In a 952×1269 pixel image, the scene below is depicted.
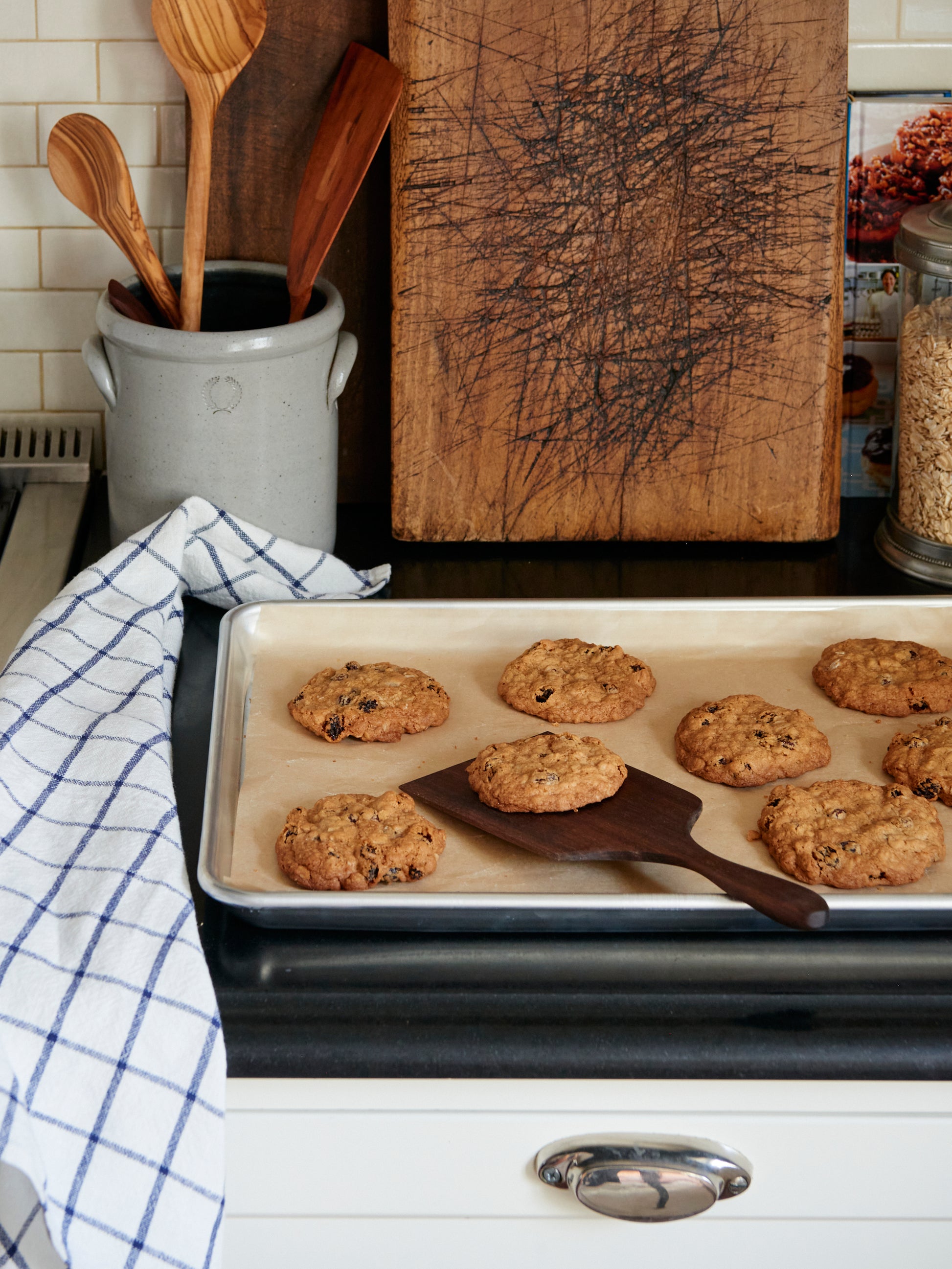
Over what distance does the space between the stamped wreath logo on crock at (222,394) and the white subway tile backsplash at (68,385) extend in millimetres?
309

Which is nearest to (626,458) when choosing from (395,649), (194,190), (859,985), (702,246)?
(702,246)

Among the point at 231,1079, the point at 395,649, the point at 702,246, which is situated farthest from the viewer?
the point at 702,246

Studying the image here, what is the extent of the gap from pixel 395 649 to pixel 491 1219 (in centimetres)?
45

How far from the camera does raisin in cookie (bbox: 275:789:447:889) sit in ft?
2.38

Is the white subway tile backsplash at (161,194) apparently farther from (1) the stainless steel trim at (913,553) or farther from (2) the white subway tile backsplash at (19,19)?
(1) the stainless steel trim at (913,553)

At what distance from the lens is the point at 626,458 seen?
3.89 feet

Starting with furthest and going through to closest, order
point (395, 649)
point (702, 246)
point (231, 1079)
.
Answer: point (702, 246), point (395, 649), point (231, 1079)

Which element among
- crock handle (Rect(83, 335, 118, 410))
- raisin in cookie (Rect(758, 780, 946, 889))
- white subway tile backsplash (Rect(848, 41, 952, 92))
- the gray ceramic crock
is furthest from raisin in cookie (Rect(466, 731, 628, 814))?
white subway tile backsplash (Rect(848, 41, 952, 92))

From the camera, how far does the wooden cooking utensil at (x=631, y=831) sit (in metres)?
0.68

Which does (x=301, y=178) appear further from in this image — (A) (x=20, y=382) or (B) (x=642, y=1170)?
(B) (x=642, y=1170)

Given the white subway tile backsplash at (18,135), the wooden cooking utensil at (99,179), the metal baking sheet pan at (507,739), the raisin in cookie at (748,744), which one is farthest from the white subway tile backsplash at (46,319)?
the raisin in cookie at (748,744)

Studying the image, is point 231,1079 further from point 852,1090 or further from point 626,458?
point 626,458

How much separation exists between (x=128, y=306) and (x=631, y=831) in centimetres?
65

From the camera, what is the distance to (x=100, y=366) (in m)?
1.03
